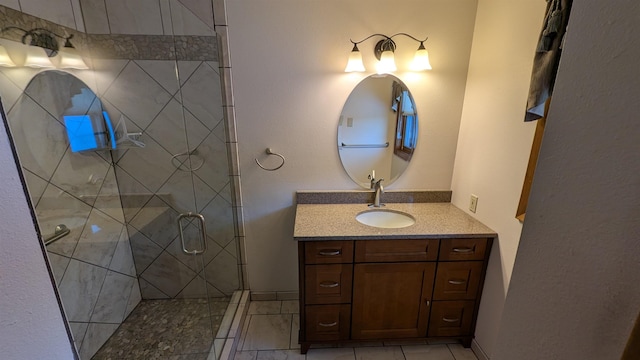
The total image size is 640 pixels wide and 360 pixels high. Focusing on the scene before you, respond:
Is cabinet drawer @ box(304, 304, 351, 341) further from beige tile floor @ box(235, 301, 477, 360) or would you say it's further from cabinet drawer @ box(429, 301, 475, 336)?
cabinet drawer @ box(429, 301, 475, 336)

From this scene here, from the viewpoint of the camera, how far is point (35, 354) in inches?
22.7

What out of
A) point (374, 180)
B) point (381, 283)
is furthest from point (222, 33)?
point (381, 283)

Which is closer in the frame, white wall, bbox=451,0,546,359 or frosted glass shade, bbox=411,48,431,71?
white wall, bbox=451,0,546,359

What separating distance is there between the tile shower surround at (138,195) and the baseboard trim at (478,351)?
5.75ft

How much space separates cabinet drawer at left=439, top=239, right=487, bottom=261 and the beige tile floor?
67 centimetres

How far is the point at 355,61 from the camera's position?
169 cm

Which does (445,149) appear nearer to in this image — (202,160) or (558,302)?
(558,302)

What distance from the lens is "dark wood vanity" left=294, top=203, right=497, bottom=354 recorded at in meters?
1.55

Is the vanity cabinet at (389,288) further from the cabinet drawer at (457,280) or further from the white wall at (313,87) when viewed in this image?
the white wall at (313,87)

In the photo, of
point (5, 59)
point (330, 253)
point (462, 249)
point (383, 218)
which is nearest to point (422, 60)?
point (383, 218)

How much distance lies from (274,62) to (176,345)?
192 cm

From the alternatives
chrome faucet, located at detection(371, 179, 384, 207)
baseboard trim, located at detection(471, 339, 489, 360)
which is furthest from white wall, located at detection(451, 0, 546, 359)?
chrome faucet, located at detection(371, 179, 384, 207)

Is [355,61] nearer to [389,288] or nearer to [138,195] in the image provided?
[389,288]

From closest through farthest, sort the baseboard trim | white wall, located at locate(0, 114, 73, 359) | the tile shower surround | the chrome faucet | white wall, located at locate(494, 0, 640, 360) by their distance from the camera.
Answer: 1. white wall, located at locate(494, 0, 640, 360)
2. white wall, located at locate(0, 114, 73, 359)
3. the tile shower surround
4. the baseboard trim
5. the chrome faucet
